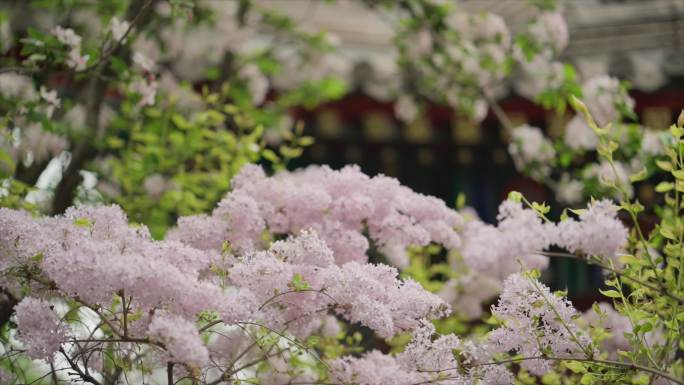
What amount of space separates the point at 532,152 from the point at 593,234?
87.6 inches

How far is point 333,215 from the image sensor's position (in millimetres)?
2744

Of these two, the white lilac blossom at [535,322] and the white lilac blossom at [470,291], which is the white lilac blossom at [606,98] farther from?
the white lilac blossom at [535,322]

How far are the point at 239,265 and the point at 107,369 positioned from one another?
3.19 feet

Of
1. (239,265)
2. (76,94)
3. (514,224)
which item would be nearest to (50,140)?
(76,94)

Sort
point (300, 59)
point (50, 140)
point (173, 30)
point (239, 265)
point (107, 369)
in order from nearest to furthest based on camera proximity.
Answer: point (239, 265) → point (107, 369) → point (50, 140) → point (173, 30) → point (300, 59)

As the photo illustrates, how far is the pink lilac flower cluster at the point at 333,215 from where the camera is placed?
8.56 feet

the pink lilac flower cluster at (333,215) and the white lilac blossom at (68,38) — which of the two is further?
the white lilac blossom at (68,38)

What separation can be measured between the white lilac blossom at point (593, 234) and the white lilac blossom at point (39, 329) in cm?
136

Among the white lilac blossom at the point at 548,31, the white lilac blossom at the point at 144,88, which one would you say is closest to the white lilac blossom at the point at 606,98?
the white lilac blossom at the point at 548,31

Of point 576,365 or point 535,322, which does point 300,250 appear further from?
point 576,365

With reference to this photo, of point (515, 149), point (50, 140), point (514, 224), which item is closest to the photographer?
point (514, 224)

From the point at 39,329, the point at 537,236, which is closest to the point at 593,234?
the point at 537,236

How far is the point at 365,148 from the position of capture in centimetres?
700

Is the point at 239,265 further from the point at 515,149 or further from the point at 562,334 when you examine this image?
the point at 515,149
